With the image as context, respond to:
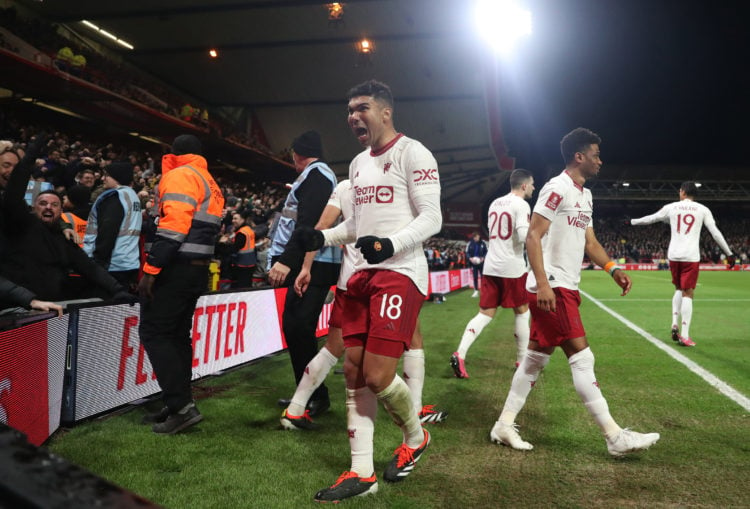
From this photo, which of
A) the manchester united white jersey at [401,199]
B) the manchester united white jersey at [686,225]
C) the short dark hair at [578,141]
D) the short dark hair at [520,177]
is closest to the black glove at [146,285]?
the manchester united white jersey at [401,199]

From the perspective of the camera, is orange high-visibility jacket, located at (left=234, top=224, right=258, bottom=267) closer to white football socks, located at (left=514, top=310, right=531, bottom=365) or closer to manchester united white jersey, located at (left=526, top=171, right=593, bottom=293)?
white football socks, located at (left=514, top=310, right=531, bottom=365)

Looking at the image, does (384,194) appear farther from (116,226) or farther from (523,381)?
(116,226)

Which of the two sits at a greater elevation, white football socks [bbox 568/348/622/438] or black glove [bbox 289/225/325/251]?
black glove [bbox 289/225/325/251]

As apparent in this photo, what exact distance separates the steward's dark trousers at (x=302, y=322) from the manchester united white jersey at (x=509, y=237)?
2442 millimetres

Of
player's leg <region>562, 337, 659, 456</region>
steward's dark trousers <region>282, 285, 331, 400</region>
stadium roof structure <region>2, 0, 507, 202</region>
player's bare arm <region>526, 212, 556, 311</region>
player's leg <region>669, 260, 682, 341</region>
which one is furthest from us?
stadium roof structure <region>2, 0, 507, 202</region>

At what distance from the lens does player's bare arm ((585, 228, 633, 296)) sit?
392cm

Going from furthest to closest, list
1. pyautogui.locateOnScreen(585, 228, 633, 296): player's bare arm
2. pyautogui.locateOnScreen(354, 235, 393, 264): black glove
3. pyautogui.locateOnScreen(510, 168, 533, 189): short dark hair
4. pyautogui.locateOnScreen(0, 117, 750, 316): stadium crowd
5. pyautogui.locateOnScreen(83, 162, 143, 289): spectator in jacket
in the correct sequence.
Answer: pyautogui.locateOnScreen(0, 117, 750, 316): stadium crowd
pyautogui.locateOnScreen(510, 168, 533, 189): short dark hair
pyautogui.locateOnScreen(83, 162, 143, 289): spectator in jacket
pyautogui.locateOnScreen(585, 228, 633, 296): player's bare arm
pyautogui.locateOnScreen(354, 235, 393, 264): black glove

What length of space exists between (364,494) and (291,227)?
7.38 feet

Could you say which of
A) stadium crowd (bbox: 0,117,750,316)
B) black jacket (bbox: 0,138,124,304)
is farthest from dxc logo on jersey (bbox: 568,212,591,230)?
stadium crowd (bbox: 0,117,750,316)

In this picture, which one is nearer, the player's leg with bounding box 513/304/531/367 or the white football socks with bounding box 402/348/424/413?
the white football socks with bounding box 402/348/424/413

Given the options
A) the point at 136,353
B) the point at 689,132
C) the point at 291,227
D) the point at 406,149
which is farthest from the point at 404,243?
the point at 689,132

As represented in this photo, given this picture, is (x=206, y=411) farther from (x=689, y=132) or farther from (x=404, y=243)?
(x=689, y=132)

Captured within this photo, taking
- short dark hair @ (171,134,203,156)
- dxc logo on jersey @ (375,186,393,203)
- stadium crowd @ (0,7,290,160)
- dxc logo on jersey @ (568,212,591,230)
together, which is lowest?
dxc logo on jersey @ (568,212,591,230)

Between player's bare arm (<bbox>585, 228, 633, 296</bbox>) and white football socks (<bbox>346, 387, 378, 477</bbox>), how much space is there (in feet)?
6.87
